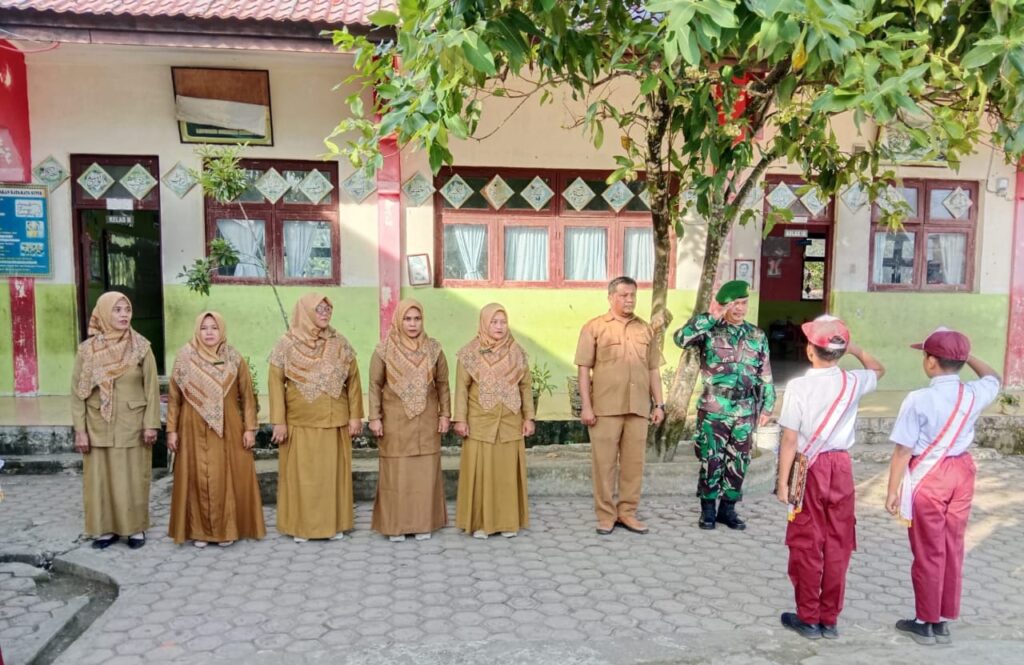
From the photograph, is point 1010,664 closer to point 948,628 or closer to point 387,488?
point 948,628

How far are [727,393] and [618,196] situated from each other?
3.98 metres

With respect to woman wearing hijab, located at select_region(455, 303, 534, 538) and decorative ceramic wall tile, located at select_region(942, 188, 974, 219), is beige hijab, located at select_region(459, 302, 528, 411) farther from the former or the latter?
decorative ceramic wall tile, located at select_region(942, 188, 974, 219)

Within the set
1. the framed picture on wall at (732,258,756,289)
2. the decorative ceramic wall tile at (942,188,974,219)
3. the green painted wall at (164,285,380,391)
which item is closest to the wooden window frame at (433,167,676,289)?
the framed picture on wall at (732,258,756,289)

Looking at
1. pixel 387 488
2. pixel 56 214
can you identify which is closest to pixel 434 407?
pixel 387 488

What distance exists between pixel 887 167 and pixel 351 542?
7.28 m

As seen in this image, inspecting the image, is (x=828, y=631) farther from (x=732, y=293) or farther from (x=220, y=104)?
(x=220, y=104)

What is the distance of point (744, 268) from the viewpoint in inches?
335

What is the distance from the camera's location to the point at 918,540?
3.38 m

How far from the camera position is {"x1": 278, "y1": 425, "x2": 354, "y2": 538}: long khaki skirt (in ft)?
15.4

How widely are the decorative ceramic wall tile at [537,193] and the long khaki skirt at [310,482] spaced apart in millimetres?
4231

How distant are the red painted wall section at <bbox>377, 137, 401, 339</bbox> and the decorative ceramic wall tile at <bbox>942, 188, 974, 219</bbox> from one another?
6203 millimetres

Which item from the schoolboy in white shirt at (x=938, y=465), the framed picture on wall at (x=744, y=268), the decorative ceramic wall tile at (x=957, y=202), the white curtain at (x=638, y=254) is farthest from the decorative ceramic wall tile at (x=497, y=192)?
the schoolboy in white shirt at (x=938, y=465)

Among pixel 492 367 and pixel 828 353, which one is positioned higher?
pixel 828 353

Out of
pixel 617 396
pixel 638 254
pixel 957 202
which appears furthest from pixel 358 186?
pixel 957 202
